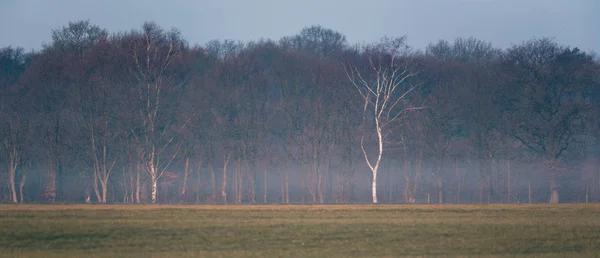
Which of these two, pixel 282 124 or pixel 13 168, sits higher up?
pixel 282 124

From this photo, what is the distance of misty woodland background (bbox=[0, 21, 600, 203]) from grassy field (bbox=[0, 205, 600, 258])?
18700mm

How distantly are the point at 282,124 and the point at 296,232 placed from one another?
33.6 metres

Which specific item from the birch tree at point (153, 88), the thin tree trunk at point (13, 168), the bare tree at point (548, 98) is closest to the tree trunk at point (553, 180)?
the bare tree at point (548, 98)

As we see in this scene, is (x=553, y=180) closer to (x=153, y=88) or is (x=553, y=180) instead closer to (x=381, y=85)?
(x=381, y=85)

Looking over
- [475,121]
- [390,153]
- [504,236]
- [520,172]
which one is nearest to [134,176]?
[390,153]

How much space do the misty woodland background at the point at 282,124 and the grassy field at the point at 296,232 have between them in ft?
61.4

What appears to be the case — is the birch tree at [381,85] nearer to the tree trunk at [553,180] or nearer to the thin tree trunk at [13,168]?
the tree trunk at [553,180]

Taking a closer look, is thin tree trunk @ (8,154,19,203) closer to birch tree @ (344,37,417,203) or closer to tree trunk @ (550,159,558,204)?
birch tree @ (344,37,417,203)

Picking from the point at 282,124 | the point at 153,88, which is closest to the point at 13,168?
the point at 153,88

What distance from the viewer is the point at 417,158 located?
186 ft

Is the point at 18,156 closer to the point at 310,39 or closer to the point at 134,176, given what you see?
the point at 134,176

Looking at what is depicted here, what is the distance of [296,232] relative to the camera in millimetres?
23703

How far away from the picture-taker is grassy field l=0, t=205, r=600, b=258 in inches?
776

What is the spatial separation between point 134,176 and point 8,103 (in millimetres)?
11955
